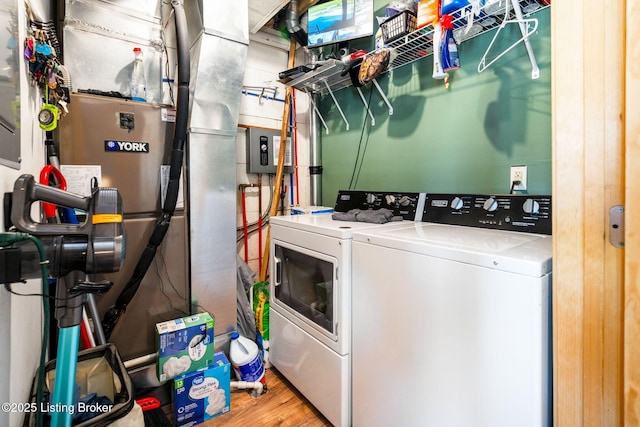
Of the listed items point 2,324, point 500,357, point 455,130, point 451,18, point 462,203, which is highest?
point 451,18

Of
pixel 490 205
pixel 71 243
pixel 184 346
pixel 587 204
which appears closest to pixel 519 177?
pixel 490 205

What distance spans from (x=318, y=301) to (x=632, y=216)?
134 cm

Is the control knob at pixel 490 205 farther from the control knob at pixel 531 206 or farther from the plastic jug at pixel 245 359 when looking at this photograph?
the plastic jug at pixel 245 359

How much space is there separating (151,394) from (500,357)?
1.90m

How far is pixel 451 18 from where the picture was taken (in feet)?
4.82

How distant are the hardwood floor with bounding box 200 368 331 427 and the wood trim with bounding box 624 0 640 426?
145cm

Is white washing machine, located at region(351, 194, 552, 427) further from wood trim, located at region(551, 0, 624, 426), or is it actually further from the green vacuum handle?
the green vacuum handle

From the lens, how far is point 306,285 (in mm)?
1718

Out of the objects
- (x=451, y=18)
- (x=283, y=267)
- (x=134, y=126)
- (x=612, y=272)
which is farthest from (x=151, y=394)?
(x=451, y=18)

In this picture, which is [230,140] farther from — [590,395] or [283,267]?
[590,395]

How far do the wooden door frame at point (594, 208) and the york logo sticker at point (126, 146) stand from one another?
1.90m

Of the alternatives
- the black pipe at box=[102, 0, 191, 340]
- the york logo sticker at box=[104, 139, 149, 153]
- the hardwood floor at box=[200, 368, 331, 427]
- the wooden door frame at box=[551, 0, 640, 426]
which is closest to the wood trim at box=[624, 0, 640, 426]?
the wooden door frame at box=[551, 0, 640, 426]

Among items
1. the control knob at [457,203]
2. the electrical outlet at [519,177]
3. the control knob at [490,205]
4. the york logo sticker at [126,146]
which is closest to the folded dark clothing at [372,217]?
the control knob at [457,203]

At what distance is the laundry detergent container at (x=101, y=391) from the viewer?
37.7 inches
